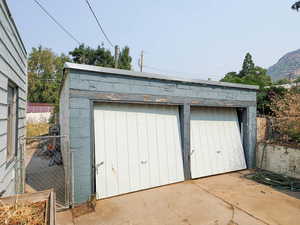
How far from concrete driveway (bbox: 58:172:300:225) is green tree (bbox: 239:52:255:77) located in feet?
91.1

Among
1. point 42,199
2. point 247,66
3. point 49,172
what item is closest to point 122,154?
point 42,199

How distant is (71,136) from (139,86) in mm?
1813

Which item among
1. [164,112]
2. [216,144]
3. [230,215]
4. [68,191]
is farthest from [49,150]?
[230,215]

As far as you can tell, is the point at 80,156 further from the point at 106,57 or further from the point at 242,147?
the point at 106,57

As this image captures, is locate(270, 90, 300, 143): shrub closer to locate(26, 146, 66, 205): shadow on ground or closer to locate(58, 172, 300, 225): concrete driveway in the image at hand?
locate(58, 172, 300, 225): concrete driveway

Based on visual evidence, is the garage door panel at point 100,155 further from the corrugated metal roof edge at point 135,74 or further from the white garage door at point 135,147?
the corrugated metal roof edge at point 135,74

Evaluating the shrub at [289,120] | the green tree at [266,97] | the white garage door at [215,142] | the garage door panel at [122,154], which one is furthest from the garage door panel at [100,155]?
the green tree at [266,97]

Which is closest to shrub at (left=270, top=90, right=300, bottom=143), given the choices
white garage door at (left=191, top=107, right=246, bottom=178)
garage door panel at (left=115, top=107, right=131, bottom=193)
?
white garage door at (left=191, top=107, right=246, bottom=178)

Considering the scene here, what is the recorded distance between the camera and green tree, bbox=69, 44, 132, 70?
23844 millimetres

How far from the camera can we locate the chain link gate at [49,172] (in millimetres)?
3440

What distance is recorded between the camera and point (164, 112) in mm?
4656

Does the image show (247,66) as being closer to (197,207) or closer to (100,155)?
(197,207)

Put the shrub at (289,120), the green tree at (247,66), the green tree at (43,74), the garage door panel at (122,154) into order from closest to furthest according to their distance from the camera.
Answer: the garage door panel at (122,154)
the shrub at (289,120)
the green tree at (43,74)
the green tree at (247,66)

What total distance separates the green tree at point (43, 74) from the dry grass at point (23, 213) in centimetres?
2767
